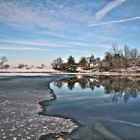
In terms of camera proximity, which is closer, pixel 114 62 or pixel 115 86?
pixel 115 86

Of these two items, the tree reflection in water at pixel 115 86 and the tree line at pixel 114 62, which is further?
the tree line at pixel 114 62

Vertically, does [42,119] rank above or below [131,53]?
below

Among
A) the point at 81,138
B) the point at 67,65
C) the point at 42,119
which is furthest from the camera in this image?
the point at 67,65

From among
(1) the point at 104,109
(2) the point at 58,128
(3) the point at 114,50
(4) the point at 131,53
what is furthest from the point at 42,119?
(4) the point at 131,53

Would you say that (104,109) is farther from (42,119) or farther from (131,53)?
(131,53)

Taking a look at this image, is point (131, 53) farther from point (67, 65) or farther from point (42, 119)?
point (42, 119)

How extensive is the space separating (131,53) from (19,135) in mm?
154753

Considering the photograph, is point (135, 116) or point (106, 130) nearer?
point (106, 130)

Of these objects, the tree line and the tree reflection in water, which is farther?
the tree line

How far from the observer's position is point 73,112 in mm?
16688

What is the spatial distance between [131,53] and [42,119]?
151m

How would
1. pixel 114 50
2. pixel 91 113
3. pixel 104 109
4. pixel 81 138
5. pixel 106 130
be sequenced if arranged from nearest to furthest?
pixel 81 138 → pixel 106 130 → pixel 91 113 → pixel 104 109 → pixel 114 50

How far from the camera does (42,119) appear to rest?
14180 millimetres

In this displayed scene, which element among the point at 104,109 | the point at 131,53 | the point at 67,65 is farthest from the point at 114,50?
the point at 104,109
